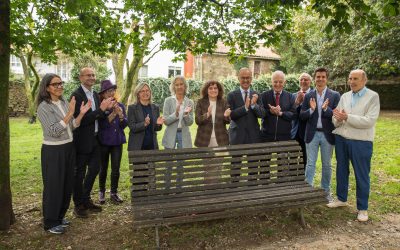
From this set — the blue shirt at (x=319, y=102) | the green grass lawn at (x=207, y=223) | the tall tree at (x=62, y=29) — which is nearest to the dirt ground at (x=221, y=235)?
the green grass lawn at (x=207, y=223)

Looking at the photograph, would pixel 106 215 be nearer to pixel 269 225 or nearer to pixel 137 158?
pixel 137 158

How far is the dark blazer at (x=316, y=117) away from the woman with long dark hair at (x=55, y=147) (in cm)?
328

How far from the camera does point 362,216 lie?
474cm

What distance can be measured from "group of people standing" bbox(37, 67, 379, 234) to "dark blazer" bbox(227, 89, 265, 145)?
16 mm

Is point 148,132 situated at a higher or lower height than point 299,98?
lower

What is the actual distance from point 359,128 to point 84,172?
3.98 meters

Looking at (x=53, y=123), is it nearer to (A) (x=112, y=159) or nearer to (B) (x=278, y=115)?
(A) (x=112, y=159)

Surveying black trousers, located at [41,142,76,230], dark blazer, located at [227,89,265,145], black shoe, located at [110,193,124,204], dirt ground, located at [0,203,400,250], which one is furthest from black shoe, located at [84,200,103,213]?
dark blazer, located at [227,89,265,145]

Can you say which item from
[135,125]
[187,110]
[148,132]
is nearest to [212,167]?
[187,110]

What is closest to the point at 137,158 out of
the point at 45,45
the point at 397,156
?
the point at 45,45

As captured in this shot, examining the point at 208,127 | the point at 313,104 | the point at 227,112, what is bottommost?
the point at 208,127

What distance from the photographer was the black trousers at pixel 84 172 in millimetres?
4656

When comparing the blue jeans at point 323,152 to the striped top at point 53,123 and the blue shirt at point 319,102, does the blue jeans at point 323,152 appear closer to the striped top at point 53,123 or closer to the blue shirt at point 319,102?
the blue shirt at point 319,102

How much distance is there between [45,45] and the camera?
662 cm
